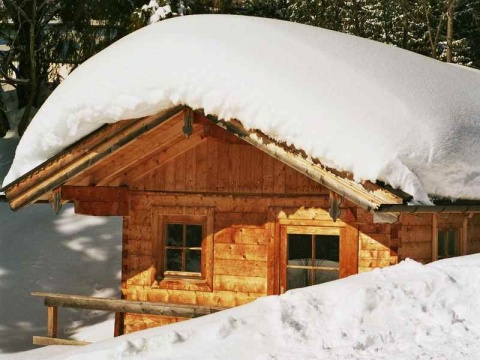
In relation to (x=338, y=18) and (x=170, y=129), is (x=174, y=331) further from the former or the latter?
(x=338, y=18)

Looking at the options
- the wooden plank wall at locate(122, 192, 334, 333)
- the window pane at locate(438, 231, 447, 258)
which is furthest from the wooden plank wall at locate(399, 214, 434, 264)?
the wooden plank wall at locate(122, 192, 334, 333)

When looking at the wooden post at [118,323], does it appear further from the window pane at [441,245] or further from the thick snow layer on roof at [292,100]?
the window pane at [441,245]

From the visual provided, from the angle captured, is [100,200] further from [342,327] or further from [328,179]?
[342,327]

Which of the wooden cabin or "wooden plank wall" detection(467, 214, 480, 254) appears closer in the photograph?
the wooden cabin

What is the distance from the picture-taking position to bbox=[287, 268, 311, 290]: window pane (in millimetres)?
10023

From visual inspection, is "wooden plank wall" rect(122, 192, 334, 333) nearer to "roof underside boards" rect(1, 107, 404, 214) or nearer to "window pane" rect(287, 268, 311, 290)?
"window pane" rect(287, 268, 311, 290)

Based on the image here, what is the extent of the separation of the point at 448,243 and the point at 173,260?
14.4ft

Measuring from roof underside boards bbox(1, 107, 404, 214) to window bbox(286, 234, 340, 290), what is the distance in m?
1.52

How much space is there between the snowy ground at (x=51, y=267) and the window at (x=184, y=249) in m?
4.53

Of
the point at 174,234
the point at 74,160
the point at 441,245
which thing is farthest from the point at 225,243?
the point at 441,245

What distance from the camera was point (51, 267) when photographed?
59.7ft

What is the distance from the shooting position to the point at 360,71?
32.1ft

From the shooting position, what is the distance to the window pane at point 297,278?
10023 millimetres

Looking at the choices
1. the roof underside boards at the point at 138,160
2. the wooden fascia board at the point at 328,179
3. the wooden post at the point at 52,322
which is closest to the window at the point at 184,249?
the roof underside boards at the point at 138,160
